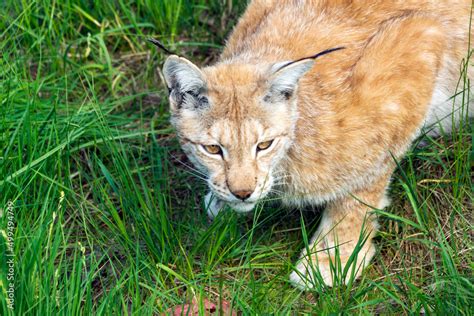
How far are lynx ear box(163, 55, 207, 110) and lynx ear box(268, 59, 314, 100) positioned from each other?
1.14 ft

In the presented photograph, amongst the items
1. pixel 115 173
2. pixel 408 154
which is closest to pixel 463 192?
pixel 408 154

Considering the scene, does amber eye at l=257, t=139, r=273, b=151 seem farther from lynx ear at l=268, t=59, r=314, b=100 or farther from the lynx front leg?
the lynx front leg

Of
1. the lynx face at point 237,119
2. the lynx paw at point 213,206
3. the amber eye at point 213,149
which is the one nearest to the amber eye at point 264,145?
the lynx face at point 237,119

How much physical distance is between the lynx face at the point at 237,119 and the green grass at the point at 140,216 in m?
0.30

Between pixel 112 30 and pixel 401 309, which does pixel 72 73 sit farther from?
pixel 401 309

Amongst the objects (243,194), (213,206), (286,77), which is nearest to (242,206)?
A: (243,194)

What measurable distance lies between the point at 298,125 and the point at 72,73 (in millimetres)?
1826

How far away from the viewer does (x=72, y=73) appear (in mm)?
5164

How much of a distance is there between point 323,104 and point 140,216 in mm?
1149

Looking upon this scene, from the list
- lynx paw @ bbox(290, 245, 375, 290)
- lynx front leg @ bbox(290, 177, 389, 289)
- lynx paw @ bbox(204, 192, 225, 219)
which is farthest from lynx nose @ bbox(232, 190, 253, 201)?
lynx paw @ bbox(204, 192, 225, 219)

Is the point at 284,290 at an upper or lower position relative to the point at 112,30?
lower

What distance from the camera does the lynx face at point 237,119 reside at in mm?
3779

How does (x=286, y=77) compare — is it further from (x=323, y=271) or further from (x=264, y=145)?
(x=323, y=271)

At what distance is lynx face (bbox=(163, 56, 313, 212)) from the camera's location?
3779 mm
